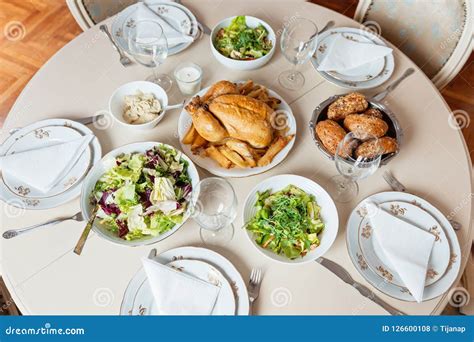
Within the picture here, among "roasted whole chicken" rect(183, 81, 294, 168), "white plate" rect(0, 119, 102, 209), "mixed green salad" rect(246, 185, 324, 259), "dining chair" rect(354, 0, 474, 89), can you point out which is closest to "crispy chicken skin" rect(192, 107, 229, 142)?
"roasted whole chicken" rect(183, 81, 294, 168)

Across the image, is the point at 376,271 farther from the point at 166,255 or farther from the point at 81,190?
the point at 81,190

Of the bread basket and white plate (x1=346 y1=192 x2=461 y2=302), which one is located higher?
the bread basket

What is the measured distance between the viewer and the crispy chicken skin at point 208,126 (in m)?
1.12

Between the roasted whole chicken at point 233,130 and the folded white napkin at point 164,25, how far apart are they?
0.35m

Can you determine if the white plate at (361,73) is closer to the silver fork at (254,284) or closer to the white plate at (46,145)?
the silver fork at (254,284)

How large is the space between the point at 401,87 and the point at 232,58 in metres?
0.60

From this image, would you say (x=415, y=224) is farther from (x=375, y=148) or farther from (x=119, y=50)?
(x=119, y=50)

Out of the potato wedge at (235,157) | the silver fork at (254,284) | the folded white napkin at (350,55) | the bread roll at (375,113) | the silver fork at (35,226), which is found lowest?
the silver fork at (35,226)

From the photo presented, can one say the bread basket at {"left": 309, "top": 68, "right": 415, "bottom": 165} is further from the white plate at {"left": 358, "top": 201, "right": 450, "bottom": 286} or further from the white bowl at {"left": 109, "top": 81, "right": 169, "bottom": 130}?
the white bowl at {"left": 109, "top": 81, "right": 169, "bottom": 130}

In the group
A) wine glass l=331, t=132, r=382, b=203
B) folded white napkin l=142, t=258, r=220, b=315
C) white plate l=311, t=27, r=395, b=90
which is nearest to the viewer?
folded white napkin l=142, t=258, r=220, b=315

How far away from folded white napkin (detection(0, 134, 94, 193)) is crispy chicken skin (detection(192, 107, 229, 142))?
36 cm

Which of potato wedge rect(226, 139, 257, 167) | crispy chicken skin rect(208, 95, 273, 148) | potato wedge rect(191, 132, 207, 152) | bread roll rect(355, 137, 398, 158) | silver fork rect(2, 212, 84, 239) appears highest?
bread roll rect(355, 137, 398, 158)

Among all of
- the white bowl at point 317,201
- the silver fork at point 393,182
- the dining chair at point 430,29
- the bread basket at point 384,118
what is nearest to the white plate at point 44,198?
the white bowl at point 317,201

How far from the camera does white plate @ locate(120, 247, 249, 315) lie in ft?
3.11
